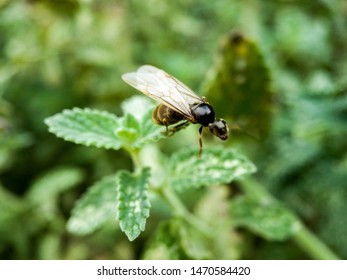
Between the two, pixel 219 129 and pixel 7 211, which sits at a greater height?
pixel 219 129

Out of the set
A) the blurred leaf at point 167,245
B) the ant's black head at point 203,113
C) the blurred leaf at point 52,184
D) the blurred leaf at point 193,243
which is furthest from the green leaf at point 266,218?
the blurred leaf at point 52,184

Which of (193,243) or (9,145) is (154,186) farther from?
(9,145)

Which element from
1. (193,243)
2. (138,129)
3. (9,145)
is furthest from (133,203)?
(9,145)

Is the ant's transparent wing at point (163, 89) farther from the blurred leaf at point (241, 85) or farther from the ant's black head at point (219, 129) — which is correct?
the blurred leaf at point (241, 85)

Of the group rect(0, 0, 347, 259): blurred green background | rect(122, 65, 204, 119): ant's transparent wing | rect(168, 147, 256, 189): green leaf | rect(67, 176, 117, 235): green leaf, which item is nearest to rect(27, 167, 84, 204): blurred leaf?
rect(0, 0, 347, 259): blurred green background

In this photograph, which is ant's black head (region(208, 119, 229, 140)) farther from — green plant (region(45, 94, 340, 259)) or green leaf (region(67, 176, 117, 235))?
green leaf (region(67, 176, 117, 235))

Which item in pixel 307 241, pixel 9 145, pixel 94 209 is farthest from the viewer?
pixel 9 145
